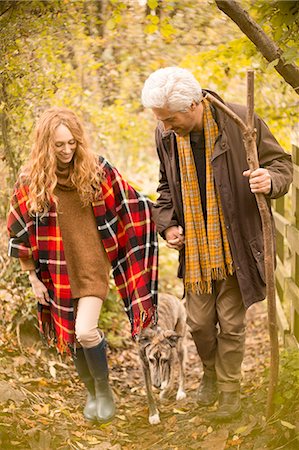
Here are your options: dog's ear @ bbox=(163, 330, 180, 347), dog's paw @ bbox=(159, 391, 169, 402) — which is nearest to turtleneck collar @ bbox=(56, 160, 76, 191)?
dog's ear @ bbox=(163, 330, 180, 347)

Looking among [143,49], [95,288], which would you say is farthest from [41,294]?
[143,49]

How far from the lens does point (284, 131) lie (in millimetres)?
7191

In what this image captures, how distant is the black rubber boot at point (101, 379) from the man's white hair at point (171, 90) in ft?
5.60

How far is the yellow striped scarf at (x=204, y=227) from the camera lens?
4.04 m

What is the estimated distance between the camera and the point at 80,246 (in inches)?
175

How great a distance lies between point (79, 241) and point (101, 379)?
97 centimetres

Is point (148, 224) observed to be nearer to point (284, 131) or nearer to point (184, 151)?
point (184, 151)

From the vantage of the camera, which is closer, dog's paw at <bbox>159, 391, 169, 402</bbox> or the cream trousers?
the cream trousers

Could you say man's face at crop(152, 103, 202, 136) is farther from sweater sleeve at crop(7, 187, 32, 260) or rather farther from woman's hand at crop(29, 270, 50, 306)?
woman's hand at crop(29, 270, 50, 306)

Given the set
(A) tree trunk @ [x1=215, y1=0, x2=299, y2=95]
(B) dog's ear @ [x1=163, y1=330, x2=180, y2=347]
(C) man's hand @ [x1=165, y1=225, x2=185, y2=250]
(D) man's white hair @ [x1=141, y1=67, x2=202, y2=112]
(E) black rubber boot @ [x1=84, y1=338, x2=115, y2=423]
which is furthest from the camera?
(B) dog's ear @ [x1=163, y1=330, x2=180, y2=347]

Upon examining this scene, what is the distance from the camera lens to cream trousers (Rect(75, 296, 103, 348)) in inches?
Result: 172

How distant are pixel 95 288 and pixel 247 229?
3.63 feet

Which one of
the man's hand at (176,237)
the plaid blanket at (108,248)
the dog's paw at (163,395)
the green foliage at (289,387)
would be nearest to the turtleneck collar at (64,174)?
the plaid blanket at (108,248)

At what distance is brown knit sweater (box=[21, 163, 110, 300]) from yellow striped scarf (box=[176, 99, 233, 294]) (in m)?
0.61
